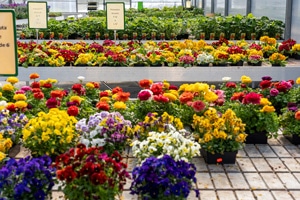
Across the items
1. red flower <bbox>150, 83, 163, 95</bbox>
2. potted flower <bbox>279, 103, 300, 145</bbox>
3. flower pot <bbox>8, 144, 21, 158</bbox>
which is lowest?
flower pot <bbox>8, 144, 21, 158</bbox>

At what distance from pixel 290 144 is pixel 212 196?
1613mm

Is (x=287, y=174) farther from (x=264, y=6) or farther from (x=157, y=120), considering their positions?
(x=264, y=6)

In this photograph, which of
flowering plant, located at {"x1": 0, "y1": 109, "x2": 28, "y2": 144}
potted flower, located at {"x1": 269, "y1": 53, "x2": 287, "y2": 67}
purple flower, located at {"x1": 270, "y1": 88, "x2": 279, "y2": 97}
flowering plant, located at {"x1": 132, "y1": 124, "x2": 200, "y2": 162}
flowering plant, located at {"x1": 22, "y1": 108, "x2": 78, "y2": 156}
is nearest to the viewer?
flowering plant, located at {"x1": 132, "y1": 124, "x2": 200, "y2": 162}

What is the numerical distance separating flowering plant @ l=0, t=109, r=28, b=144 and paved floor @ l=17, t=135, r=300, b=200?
189 millimetres

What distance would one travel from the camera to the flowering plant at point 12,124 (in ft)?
14.2

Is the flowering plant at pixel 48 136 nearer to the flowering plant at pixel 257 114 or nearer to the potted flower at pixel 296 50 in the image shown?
the flowering plant at pixel 257 114

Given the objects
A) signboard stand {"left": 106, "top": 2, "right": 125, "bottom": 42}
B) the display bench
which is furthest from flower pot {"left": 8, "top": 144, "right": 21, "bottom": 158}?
signboard stand {"left": 106, "top": 2, "right": 125, "bottom": 42}

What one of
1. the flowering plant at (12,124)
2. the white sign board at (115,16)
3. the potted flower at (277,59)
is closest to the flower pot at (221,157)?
the flowering plant at (12,124)

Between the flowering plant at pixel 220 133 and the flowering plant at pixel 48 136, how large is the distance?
3.88 feet

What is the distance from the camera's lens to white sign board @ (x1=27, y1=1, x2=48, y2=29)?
916 cm

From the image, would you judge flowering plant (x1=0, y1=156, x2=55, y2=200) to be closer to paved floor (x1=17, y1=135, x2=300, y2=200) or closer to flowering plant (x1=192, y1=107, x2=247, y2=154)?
paved floor (x1=17, y1=135, x2=300, y2=200)

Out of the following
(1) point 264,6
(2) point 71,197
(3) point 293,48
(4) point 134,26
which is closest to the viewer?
(2) point 71,197

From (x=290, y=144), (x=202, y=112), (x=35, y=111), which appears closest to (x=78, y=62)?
(x=35, y=111)

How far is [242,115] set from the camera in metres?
4.75
